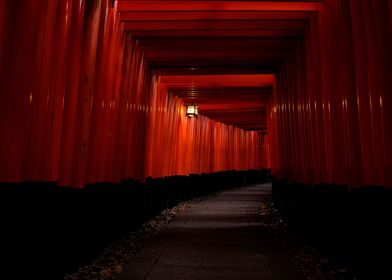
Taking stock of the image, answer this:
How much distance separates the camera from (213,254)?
18.4 feet

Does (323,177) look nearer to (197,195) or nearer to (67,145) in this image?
(67,145)

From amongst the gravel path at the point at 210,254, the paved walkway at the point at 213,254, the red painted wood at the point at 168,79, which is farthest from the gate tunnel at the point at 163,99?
the paved walkway at the point at 213,254

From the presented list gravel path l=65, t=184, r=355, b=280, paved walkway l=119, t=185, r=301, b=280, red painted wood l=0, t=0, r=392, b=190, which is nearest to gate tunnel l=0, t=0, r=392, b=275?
red painted wood l=0, t=0, r=392, b=190

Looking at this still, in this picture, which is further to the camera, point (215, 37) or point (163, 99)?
point (163, 99)

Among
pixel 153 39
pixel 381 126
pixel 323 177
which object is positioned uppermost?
pixel 153 39

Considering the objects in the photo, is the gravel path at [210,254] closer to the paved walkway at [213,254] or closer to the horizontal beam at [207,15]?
the paved walkway at [213,254]

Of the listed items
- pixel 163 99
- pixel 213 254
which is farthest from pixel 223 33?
pixel 213 254

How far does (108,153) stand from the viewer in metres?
5.64

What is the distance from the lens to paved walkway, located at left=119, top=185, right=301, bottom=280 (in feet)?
14.9

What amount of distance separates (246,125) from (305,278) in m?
18.4

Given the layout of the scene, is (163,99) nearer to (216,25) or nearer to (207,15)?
(216,25)

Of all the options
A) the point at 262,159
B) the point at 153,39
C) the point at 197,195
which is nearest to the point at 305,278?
the point at 153,39

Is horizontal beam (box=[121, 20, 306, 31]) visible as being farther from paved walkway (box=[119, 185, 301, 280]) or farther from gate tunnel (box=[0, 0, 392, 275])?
paved walkway (box=[119, 185, 301, 280])

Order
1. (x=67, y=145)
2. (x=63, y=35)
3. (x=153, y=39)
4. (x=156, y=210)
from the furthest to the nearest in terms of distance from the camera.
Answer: (x=156, y=210)
(x=153, y=39)
(x=67, y=145)
(x=63, y=35)
